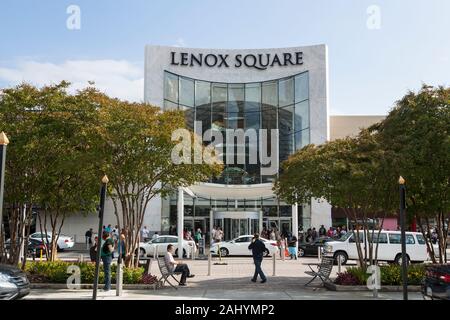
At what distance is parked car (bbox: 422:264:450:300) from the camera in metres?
10.6

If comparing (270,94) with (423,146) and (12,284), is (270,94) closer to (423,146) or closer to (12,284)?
(423,146)

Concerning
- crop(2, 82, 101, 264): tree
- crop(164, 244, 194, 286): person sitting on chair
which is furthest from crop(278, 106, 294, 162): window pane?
crop(2, 82, 101, 264): tree

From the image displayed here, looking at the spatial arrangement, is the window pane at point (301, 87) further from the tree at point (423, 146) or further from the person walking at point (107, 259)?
the person walking at point (107, 259)

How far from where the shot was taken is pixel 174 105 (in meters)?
42.8

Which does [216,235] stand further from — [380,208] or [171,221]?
[380,208]

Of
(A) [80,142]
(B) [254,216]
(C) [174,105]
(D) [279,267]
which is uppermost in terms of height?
(C) [174,105]

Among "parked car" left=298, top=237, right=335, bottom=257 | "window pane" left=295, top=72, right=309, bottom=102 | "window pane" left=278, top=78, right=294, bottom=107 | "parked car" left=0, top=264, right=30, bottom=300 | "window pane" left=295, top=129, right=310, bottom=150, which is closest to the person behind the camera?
"parked car" left=0, top=264, right=30, bottom=300

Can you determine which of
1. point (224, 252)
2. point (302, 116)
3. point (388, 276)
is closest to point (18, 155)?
point (388, 276)

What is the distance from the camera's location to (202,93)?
43.8 meters

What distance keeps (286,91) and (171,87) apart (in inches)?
388

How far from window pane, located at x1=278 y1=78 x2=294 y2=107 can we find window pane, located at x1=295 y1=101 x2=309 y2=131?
108 centimetres

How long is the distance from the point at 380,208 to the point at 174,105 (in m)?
28.2

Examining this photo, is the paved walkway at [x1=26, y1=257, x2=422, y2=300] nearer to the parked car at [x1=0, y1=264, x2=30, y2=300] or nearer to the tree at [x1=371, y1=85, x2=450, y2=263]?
the parked car at [x1=0, y1=264, x2=30, y2=300]
